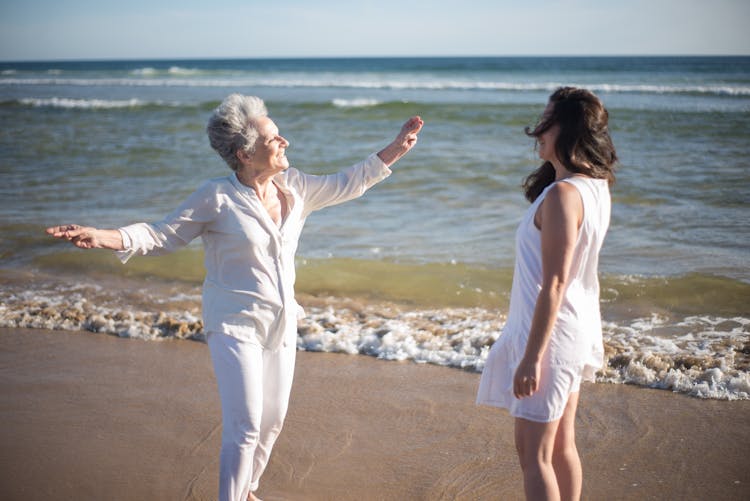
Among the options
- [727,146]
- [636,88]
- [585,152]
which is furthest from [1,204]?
[636,88]

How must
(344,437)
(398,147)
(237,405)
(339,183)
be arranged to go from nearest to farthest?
(237,405) → (339,183) → (398,147) → (344,437)

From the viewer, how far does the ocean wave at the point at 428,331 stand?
4715 mm

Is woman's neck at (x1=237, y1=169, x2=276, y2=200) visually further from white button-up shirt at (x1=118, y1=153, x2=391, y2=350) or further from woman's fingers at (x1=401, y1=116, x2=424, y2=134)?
woman's fingers at (x1=401, y1=116, x2=424, y2=134)

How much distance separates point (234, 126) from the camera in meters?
2.86

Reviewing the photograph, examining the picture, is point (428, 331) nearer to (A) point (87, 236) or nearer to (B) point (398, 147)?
(B) point (398, 147)

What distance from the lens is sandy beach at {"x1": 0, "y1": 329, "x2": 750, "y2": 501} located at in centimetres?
349

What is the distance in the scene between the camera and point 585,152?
2402mm

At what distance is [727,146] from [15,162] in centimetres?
1509

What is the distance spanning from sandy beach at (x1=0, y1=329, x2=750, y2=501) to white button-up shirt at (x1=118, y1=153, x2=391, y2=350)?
3.60 ft

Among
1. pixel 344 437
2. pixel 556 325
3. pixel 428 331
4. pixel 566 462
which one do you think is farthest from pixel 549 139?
pixel 428 331

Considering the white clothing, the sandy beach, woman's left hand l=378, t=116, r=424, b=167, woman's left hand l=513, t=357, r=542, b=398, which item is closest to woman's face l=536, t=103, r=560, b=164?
woman's left hand l=513, t=357, r=542, b=398

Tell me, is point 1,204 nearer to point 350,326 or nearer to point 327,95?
point 350,326

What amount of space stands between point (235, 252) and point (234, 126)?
0.53 m

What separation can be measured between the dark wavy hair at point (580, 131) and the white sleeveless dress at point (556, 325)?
0.06 m
